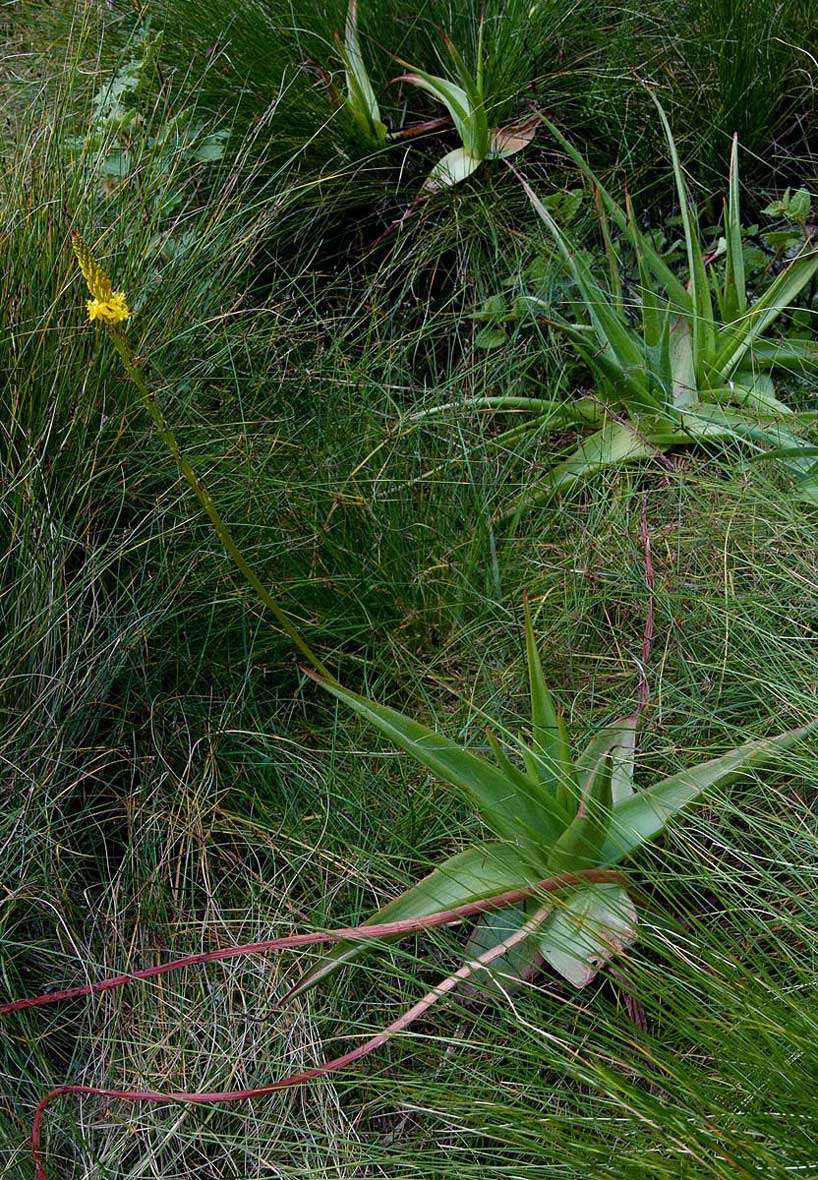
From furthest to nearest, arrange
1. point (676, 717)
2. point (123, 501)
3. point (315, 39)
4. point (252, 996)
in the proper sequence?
point (315, 39), point (123, 501), point (676, 717), point (252, 996)

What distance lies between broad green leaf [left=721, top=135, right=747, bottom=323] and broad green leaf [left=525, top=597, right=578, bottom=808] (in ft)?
3.83

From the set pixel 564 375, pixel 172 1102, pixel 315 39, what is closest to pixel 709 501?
pixel 564 375

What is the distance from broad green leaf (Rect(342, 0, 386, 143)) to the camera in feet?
9.70

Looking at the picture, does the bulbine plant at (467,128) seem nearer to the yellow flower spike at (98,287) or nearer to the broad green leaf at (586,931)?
the yellow flower spike at (98,287)

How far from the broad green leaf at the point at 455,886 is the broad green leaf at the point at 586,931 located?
7 centimetres

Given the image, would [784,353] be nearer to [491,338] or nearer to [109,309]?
[491,338]

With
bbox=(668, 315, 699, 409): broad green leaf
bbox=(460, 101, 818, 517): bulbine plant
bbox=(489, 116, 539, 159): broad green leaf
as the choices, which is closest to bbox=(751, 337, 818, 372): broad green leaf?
bbox=(460, 101, 818, 517): bulbine plant

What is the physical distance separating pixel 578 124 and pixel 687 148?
0.28m

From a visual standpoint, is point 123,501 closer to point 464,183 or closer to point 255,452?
point 255,452

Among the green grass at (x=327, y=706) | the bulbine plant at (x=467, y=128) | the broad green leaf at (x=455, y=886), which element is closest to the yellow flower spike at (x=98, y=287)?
the green grass at (x=327, y=706)

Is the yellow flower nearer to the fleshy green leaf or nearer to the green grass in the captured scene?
the green grass

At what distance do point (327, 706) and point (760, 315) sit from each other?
120 centimetres

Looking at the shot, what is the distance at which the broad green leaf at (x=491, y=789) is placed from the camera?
169 centimetres

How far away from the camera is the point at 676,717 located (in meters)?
2.04
